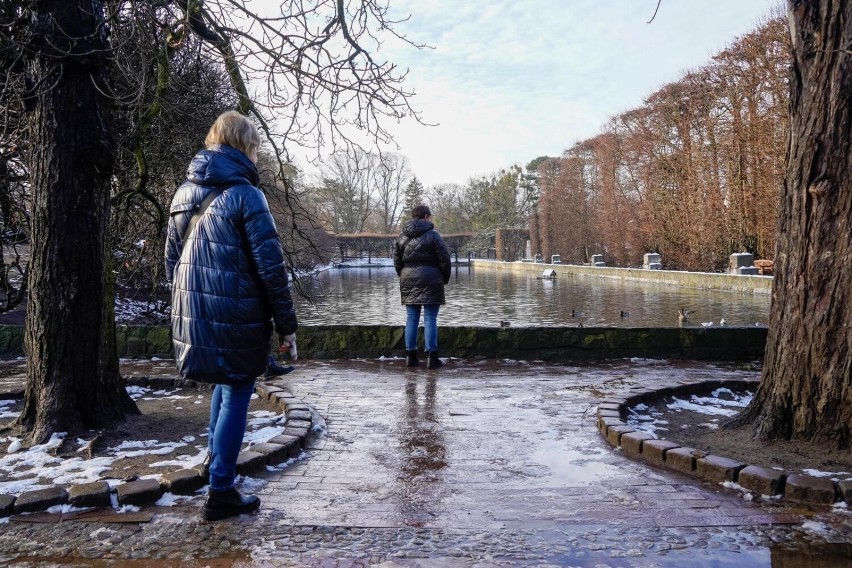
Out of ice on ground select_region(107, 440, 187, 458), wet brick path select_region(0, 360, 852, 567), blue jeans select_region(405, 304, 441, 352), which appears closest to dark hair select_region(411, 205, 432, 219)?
blue jeans select_region(405, 304, 441, 352)

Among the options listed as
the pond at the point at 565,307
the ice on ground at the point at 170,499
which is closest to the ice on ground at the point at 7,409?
the ice on ground at the point at 170,499

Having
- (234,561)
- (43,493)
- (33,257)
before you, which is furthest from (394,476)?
(33,257)

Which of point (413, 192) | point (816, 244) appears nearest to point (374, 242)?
point (413, 192)

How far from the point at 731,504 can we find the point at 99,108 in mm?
4423

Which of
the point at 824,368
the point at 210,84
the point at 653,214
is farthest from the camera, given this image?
the point at 653,214

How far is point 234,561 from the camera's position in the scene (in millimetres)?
2643

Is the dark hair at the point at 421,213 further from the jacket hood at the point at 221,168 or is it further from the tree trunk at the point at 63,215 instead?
the jacket hood at the point at 221,168

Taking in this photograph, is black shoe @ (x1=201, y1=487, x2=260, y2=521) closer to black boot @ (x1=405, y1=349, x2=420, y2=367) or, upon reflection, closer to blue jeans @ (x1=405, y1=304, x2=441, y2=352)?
blue jeans @ (x1=405, y1=304, x2=441, y2=352)

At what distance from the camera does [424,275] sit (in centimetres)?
735

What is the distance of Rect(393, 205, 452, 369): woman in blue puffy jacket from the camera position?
7348 mm

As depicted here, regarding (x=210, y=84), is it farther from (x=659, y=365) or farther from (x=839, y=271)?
(x=839, y=271)

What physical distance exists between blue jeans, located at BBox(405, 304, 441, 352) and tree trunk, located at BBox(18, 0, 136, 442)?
355cm

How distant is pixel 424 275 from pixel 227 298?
437cm

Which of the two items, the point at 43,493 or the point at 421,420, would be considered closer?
the point at 43,493
